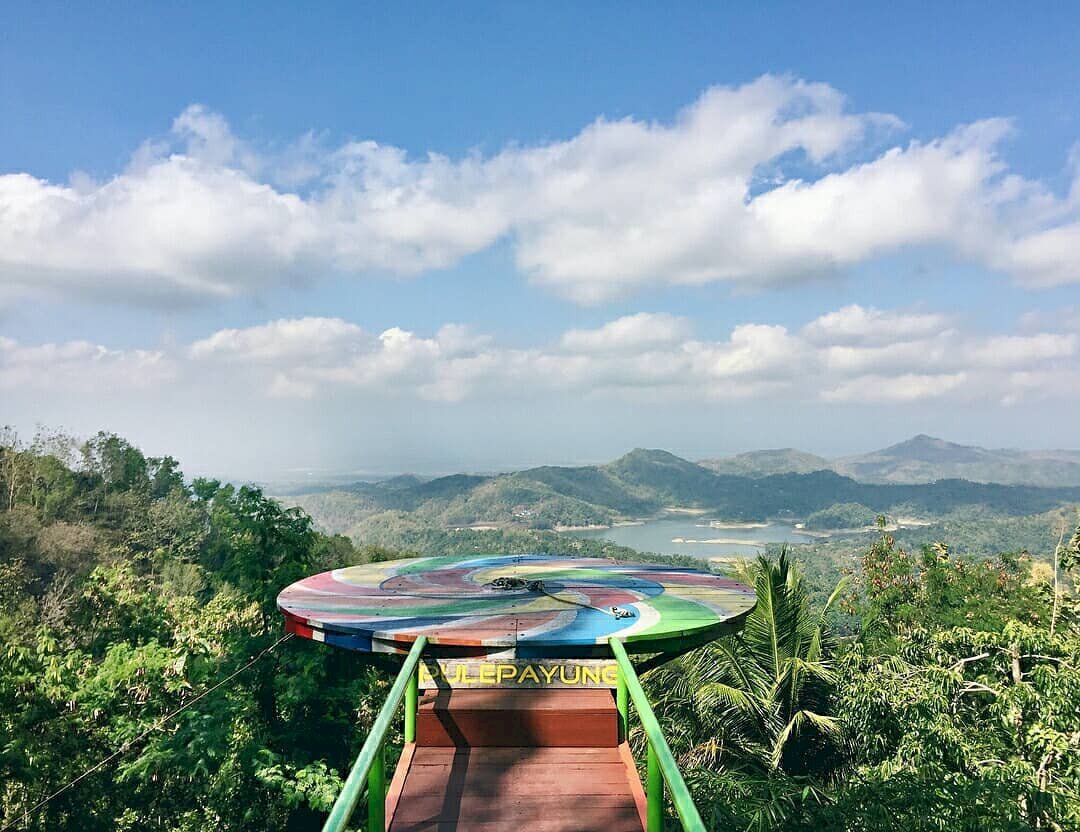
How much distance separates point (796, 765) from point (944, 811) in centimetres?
569

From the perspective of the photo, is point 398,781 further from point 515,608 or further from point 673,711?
point 673,711

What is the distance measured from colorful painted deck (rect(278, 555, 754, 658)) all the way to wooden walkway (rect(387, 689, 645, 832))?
358 mm

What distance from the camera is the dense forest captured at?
662cm

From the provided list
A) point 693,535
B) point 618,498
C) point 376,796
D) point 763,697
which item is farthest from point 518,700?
point 618,498

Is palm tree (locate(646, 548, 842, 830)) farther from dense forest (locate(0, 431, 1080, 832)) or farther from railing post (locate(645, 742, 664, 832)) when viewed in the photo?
railing post (locate(645, 742, 664, 832))

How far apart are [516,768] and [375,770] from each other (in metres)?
1.29

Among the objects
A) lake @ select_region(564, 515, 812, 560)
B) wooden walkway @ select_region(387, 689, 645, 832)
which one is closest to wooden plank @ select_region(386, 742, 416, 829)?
wooden walkway @ select_region(387, 689, 645, 832)

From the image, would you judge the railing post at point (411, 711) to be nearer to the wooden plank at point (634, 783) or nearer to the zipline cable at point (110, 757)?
the wooden plank at point (634, 783)

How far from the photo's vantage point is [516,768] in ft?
12.5

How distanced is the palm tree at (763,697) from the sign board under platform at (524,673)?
539cm

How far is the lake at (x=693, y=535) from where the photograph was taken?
114688mm

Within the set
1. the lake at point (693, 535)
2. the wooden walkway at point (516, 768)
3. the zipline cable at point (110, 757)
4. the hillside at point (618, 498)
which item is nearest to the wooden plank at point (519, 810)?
the wooden walkway at point (516, 768)

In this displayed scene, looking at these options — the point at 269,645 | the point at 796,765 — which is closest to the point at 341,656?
the point at 269,645

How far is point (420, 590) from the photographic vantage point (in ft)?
20.5
